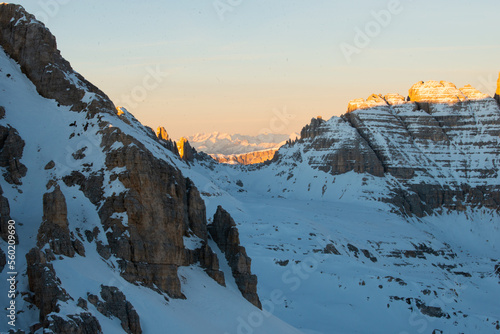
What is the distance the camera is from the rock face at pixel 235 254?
9212cm

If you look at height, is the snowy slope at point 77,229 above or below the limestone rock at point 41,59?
below

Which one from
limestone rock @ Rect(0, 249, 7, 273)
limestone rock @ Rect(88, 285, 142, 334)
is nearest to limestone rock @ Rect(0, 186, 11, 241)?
limestone rock @ Rect(0, 249, 7, 273)

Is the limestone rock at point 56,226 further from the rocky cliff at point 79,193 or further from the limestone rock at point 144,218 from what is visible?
the limestone rock at point 144,218

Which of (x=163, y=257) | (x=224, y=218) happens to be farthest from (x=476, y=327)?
(x=163, y=257)

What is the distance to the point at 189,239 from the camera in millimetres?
86938

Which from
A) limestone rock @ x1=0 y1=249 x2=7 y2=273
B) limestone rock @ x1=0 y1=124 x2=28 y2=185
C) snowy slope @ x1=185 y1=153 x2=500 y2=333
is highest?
limestone rock @ x1=0 y1=124 x2=28 y2=185

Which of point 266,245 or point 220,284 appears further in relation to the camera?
point 266,245

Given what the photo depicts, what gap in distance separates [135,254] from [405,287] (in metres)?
70.7

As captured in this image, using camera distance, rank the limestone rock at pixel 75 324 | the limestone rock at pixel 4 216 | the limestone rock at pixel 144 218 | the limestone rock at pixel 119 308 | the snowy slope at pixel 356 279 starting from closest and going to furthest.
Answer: the limestone rock at pixel 75 324 → the limestone rock at pixel 119 308 → the limestone rock at pixel 4 216 → the limestone rock at pixel 144 218 → the snowy slope at pixel 356 279

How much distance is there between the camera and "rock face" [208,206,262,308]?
92125 mm

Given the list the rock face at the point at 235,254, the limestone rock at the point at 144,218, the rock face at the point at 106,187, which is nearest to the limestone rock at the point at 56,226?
the rock face at the point at 106,187

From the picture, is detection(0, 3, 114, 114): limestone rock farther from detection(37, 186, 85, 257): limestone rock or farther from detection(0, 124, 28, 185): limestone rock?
detection(37, 186, 85, 257): limestone rock

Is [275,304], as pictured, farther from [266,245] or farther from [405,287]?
[266,245]

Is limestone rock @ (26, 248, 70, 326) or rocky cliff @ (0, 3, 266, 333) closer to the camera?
limestone rock @ (26, 248, 70, 326)
